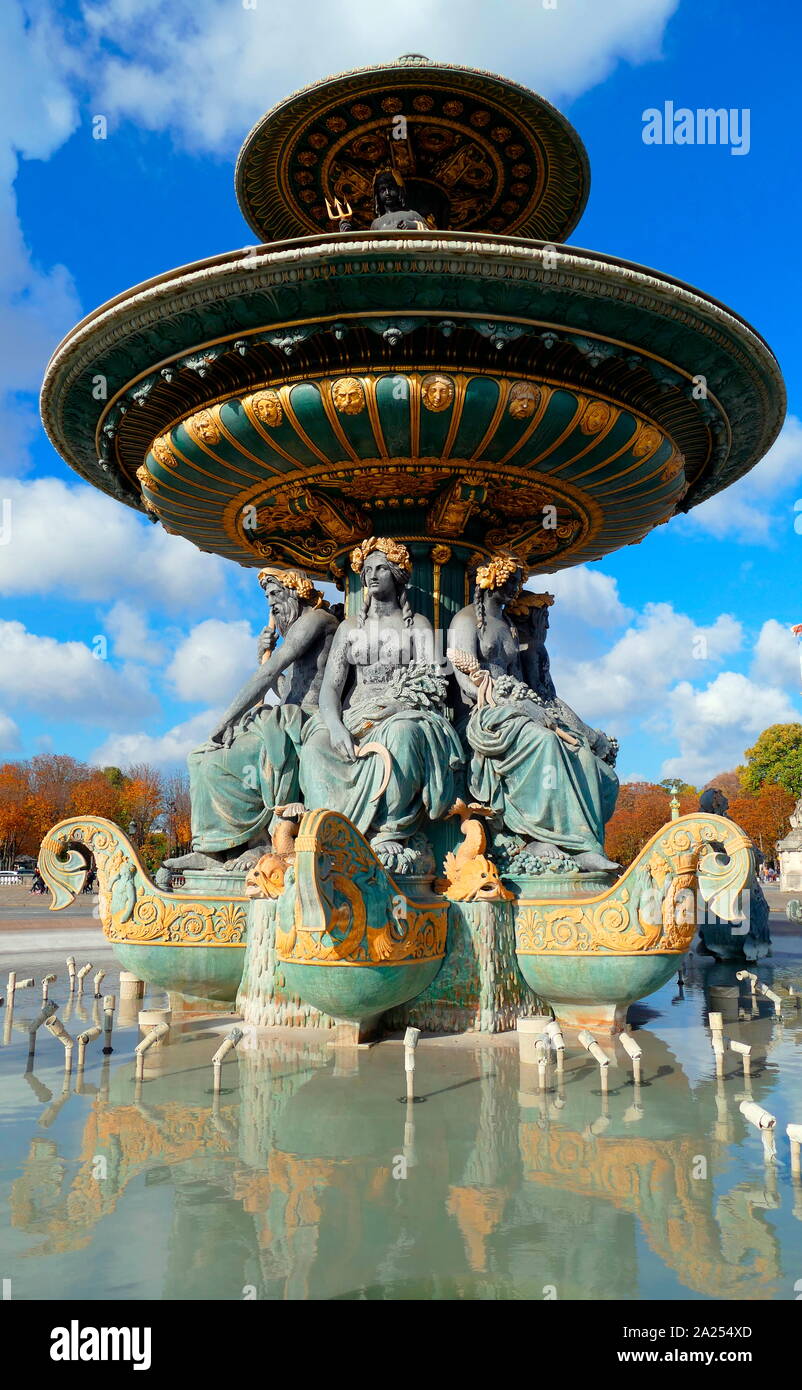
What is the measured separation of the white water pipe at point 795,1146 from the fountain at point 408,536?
2.27 m

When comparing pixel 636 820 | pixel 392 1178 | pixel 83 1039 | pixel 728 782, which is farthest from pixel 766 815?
pixel 392 1178

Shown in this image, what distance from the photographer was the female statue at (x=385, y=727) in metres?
7.20

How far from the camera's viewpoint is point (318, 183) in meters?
10.3

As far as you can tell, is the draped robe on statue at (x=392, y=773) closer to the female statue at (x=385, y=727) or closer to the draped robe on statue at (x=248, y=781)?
the female statue at (x=385, y=727)

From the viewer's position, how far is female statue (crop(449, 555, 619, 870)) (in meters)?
7.48

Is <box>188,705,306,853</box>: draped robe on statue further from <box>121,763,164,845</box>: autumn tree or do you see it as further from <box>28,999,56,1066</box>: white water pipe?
<box>121,763,164,845</box>: autumn tree

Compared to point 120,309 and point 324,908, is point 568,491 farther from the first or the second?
point 324,908

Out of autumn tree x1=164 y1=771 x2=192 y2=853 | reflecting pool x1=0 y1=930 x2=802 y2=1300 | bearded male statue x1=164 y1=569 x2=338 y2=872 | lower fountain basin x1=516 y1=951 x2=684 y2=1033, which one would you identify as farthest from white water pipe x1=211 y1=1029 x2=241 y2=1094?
autumn tree x1=164 y1=771 x2=192 y2=853

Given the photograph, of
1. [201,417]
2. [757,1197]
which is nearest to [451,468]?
[201,417]

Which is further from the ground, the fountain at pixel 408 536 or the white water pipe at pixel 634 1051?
the fountain at pixel 408 536

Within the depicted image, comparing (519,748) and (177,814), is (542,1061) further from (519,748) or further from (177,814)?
(177,814)

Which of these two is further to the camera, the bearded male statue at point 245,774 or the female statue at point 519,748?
the bearded male statue at point 245,774

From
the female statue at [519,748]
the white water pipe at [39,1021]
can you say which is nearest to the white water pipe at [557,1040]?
the female statue at [519,748]
